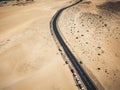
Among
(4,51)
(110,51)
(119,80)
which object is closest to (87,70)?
(119,80)

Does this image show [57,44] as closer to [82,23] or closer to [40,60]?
[40,60]

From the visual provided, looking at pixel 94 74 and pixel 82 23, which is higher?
pixel 82 23

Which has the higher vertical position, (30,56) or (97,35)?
(97,35)

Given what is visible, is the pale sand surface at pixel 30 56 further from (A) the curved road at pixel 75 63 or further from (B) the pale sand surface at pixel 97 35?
(B) the pale sand surface at pixel 97 35

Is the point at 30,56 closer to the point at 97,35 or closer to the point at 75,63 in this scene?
the point at 75,63

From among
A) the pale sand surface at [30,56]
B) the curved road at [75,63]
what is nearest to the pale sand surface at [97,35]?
the curved road at [75,63]

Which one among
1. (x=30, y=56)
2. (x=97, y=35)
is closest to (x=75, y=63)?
(x=30, y=56)

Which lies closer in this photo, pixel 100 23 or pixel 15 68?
pixel 15 68
